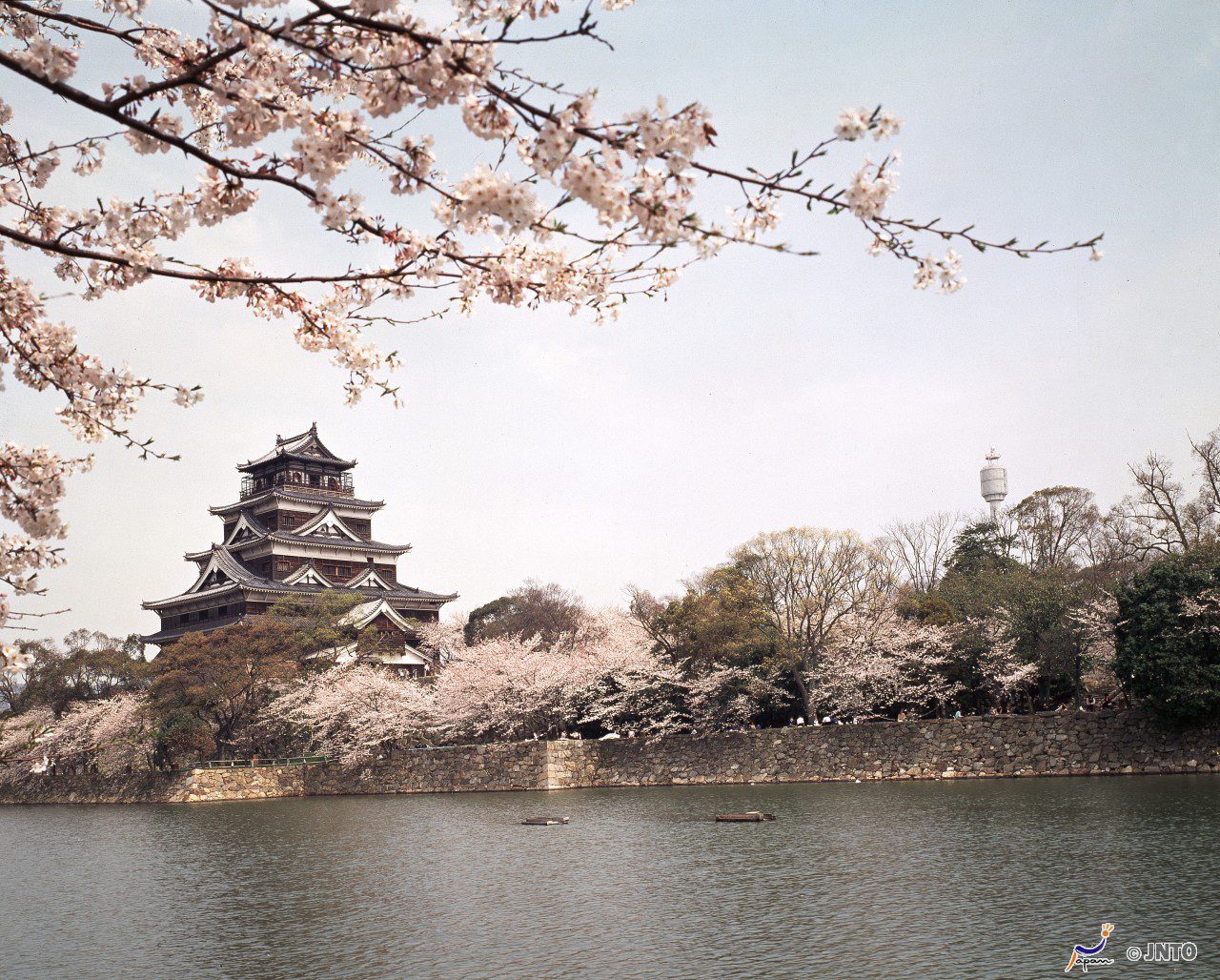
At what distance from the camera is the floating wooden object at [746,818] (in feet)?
57.5

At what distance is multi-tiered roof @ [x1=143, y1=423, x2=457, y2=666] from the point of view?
147 feet

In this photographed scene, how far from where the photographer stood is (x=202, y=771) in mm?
32844

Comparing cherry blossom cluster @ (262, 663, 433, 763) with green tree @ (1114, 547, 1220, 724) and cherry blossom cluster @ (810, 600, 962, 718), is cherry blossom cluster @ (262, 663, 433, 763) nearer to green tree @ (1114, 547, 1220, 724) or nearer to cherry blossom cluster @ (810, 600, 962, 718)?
cherry blossom cluster @ (810, 600, 962, 718)

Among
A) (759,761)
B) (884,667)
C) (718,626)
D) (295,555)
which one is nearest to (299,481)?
(295,555)

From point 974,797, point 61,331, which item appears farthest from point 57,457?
point 974,797

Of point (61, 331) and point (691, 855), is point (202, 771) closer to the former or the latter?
point (691, 855)

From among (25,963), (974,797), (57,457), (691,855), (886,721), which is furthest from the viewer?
(886,721)

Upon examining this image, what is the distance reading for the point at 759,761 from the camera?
2717 cm

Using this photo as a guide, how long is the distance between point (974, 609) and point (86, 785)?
1277 inches

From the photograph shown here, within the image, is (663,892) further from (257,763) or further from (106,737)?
(106,737)

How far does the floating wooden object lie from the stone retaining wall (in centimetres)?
889

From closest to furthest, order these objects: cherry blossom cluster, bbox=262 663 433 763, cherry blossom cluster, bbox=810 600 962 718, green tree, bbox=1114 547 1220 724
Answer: green tree, bbox=1114 547 1220 724 → cherry blossom cluster, bbox=810 600 962 718 → cherry blossom cluster, bbox=262 663 433 763

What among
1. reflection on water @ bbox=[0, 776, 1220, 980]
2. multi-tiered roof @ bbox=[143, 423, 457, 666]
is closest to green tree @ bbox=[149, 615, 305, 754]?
multi-tiered roof @ bbox=[143, 423, 457, 666]

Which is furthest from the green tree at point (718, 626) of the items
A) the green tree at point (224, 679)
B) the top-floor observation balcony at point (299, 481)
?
the top-floor observation balcony at point (299, 481)
